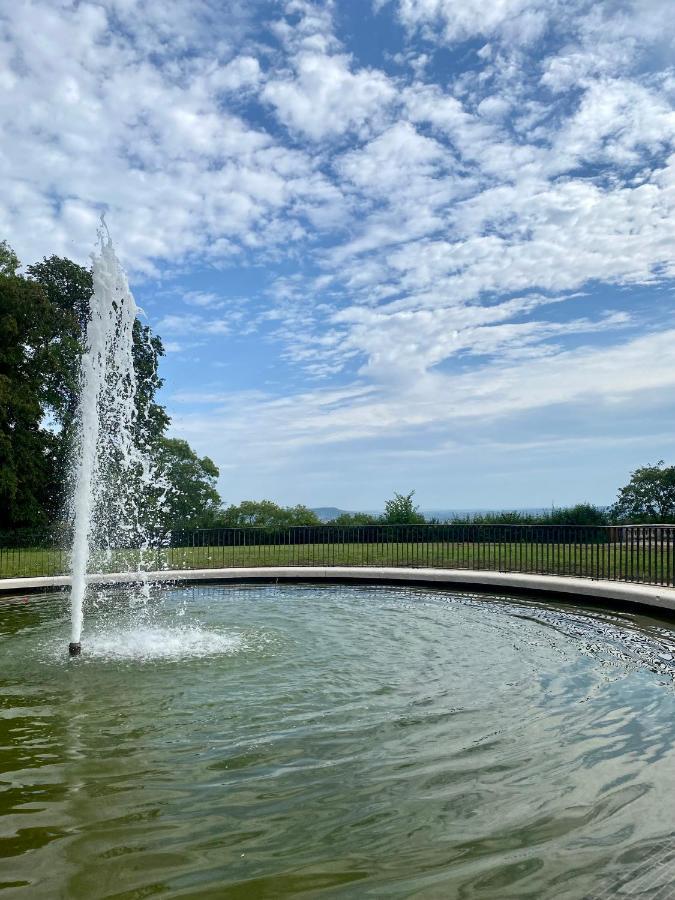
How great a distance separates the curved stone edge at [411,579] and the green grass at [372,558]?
1.16m

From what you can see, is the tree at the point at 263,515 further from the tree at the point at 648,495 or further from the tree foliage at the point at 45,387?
the tree at the point at 648,495

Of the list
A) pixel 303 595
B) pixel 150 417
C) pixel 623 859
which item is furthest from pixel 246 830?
pixel 150 417

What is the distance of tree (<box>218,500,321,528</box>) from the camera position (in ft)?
114

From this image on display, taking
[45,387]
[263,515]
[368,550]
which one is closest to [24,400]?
[45,387]

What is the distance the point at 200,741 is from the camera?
20.1 feet

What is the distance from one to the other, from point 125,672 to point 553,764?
18.2 feet

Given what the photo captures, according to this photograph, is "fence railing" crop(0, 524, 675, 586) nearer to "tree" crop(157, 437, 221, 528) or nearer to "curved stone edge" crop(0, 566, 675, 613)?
"curved stone edge" crop(0, 566, 675, 613)

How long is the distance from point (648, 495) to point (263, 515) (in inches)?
730

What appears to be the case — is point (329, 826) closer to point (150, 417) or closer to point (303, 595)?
point (303, 595)

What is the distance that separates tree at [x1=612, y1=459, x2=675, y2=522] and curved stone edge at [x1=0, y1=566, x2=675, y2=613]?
1818 cm

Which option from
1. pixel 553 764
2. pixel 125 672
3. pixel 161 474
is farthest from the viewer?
pixel 161 474

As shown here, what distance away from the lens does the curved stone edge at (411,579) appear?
535 inches

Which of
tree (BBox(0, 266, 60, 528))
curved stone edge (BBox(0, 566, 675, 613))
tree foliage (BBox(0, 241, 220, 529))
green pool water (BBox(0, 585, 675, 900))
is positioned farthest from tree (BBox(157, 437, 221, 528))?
green pool water (BBox(0, 585, 675, 900))

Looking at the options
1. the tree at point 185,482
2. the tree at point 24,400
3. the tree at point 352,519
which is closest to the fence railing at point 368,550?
the tree at point 352,519
